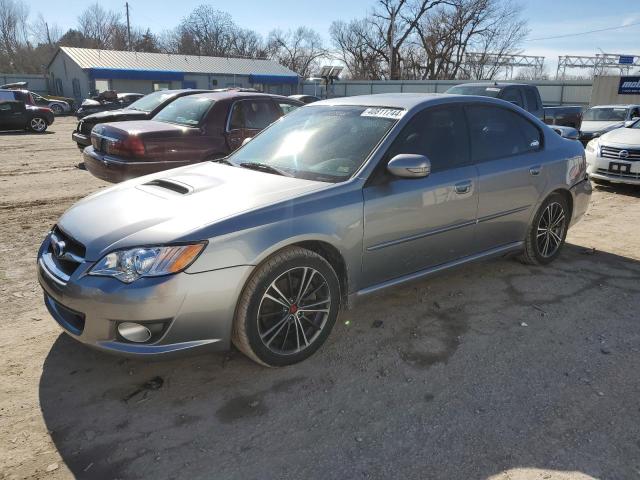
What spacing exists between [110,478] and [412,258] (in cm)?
236

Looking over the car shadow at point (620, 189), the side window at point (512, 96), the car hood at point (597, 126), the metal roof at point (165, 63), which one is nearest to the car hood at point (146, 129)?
the side window at point (512, 96)

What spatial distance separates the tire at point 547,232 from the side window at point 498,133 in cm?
61

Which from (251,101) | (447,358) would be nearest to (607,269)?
(447,358)

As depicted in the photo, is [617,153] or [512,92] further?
[512,92]

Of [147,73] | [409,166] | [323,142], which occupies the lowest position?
[409,166]

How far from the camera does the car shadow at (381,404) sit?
7.82 ft

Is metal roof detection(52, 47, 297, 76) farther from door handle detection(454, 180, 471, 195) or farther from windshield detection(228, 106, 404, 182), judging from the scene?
door handle detection(454, 180, 471, 195)

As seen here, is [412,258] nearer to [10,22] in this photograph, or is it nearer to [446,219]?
[446,219]

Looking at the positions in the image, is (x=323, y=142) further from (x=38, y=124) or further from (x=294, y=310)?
(x=38, y=124)

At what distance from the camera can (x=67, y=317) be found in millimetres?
2934

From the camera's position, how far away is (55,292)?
2.87m

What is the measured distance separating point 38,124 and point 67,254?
1956 centimetres

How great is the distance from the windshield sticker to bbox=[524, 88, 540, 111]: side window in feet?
27.7

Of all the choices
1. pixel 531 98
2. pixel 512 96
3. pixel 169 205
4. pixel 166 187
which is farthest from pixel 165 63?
pixel 169 205
